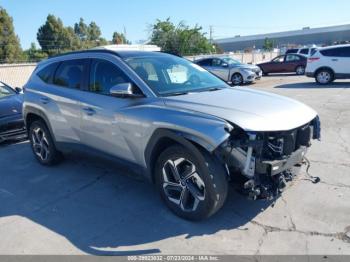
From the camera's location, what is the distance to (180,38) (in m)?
40.0

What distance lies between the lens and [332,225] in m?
3.59

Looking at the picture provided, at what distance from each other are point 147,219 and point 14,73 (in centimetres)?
1861

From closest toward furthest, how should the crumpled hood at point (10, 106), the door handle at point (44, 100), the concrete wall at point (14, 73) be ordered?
1. the door handle at point (44, 100)
2. the crumpled hood at point (10, 106)
3. the concrete wall at point (14, 73)

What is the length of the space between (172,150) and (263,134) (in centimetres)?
96

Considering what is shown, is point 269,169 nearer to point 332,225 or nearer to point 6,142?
point 332,225

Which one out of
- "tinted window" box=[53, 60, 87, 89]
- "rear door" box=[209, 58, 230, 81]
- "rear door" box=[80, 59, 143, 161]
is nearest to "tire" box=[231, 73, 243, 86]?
"rear door" box=[209, 58, 230, 81]

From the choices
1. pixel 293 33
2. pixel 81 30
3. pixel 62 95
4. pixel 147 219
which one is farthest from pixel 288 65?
pixel 293 33

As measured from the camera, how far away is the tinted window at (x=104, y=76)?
4.41 m

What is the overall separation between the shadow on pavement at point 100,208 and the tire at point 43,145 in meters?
0.16

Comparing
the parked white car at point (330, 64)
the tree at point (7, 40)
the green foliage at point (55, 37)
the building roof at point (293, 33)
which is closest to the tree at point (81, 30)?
the green foliage at point (55, 37)

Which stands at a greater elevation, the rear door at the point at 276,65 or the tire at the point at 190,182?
the tire at the point at 190,182

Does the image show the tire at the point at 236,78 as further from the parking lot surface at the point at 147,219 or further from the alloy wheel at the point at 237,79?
the parking lot surface at the point at 147,219

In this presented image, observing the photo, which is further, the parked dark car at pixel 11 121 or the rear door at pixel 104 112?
the parked dark car at pixel 11 121

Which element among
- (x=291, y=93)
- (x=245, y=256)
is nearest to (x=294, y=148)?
(x=245, y=256)
